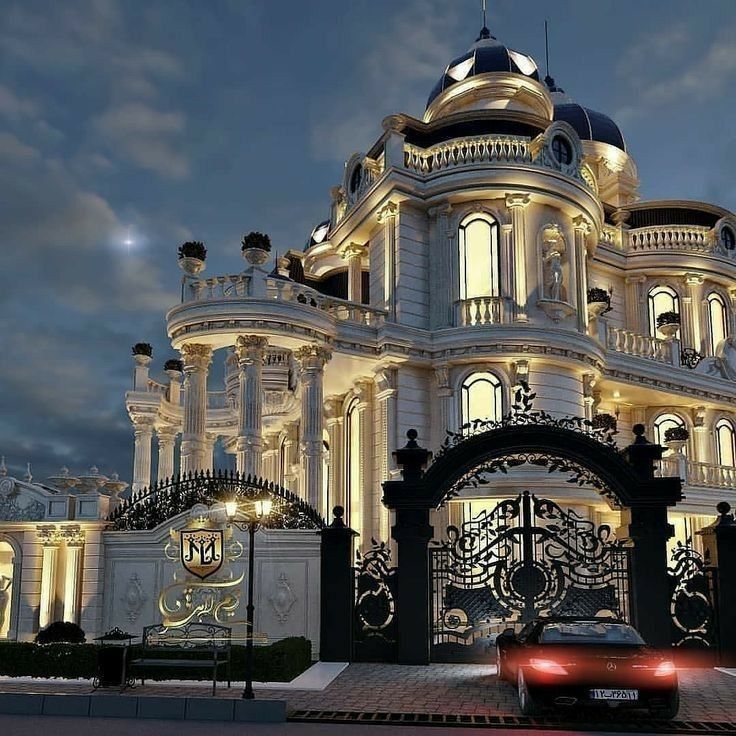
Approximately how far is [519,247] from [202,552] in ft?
43.3

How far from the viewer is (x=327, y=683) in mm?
12164

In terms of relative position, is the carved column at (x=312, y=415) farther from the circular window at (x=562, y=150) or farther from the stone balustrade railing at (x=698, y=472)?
the stone balustrade railing at (x=698, y=472)

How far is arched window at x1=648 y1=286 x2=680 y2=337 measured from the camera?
102ft

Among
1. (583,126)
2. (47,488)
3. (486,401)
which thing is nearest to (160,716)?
(47,488)

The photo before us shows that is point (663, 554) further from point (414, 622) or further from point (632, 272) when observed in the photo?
point (632, 272)

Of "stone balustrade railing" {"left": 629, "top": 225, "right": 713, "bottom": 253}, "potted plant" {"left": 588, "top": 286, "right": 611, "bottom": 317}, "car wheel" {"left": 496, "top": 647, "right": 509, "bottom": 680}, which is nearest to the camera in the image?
"car wheel" {"left": 496, "top": 647, "right": 509, "bottom": 680}

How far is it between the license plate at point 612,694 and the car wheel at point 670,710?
1.10 feet

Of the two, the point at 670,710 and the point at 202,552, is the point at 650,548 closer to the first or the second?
the point at 670,710

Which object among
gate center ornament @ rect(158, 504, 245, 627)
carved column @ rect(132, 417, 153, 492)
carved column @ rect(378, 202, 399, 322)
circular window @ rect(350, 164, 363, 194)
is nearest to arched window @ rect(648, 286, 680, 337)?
carved column @ rect(378, 202, 399, 322)

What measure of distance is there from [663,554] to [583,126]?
26.3m

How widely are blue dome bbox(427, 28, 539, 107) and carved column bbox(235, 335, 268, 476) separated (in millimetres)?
16043

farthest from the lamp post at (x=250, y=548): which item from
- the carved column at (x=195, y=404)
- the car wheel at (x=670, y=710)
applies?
the carved column at (x=195, y=404)

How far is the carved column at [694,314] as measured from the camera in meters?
30.7

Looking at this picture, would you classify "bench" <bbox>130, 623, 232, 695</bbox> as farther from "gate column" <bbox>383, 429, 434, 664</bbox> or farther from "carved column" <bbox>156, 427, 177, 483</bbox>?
"carved column" <bbox>156, 427, 177, 483</bbox>
